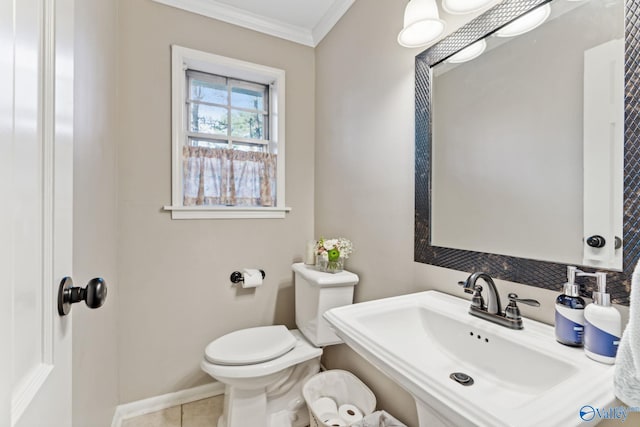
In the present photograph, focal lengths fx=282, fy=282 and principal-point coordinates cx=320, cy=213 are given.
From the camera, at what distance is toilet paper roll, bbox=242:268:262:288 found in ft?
6.14

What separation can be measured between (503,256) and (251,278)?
1.45 metres

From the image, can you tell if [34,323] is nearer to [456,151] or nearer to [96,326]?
[96,326]

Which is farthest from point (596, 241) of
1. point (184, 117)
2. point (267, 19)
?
point (267, 19)

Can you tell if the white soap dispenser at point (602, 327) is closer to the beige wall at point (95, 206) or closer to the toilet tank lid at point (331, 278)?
the toilet tank lid at point (331, 278)

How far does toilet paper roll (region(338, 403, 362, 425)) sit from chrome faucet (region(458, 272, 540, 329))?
905 mm

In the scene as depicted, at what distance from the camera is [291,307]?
6.86 feet

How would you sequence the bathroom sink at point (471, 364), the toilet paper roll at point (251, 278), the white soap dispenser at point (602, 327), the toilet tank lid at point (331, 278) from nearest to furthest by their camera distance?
1. the bathroom sink at point (471, 364)
2. the white soap dispenser at point (602, 327)
3. the toilet tank lid at point (331, 278)
4. the toilet paper roll at point (251, 278)

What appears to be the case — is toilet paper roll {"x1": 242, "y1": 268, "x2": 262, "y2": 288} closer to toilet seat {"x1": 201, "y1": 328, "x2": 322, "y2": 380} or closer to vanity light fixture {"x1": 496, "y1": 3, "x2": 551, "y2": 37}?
toilet seat {"x1": 201, "y1": 328, "x2": 322, "y2": 380}

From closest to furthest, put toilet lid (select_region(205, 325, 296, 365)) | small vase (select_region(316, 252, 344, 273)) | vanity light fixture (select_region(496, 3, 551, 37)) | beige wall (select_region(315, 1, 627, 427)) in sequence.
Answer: vanity light fixture (select_region(496, 3, 551, 37)), beige wall (select_region(315, 1, 627, 427)), toilet lid (select_region(205, 325, 296, 365)), small vase (select_region(316, 252, 344, 273))

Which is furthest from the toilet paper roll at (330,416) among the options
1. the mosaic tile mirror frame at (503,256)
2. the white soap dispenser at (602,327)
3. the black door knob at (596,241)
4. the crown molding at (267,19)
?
the crown molding at (267,19)

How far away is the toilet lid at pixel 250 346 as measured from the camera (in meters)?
1.41

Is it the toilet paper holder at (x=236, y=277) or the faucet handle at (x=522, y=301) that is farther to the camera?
the toilet paper holder at (x=236, y=277)

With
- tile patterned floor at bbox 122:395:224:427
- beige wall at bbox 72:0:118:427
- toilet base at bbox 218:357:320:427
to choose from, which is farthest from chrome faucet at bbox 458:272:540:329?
tile patterned floor at bbox 122:395:224:427

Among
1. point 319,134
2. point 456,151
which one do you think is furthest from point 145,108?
point 456,151
